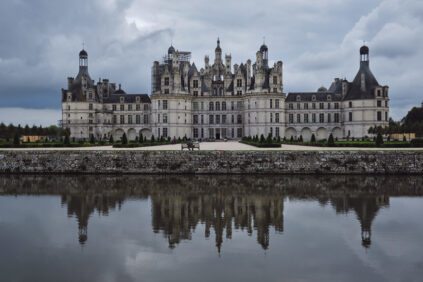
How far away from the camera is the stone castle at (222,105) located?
189 feet

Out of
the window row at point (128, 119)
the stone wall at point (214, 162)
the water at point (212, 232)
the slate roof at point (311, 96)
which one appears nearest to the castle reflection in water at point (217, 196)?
the water at point (212, 232)

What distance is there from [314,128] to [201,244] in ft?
174

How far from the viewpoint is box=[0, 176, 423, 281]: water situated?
34.2 ft

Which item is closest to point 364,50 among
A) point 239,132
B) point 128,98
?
point 239,132

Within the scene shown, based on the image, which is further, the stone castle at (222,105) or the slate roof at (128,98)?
the slate roof at (128,98)

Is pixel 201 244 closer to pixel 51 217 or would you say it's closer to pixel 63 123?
pixel 51 217

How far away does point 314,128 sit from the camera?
62500 millimetres

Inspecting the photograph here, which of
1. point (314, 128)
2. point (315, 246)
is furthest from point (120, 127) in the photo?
point (315, 246)

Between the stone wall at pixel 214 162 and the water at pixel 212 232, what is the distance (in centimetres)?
453

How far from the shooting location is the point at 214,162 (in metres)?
27.9

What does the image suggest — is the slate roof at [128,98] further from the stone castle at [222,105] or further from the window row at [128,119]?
the window row at [128,119]

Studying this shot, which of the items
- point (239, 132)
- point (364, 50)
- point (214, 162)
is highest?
point (364, 50)

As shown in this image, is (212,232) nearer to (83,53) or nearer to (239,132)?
(239,132)

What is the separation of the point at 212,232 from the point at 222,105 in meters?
49.7
